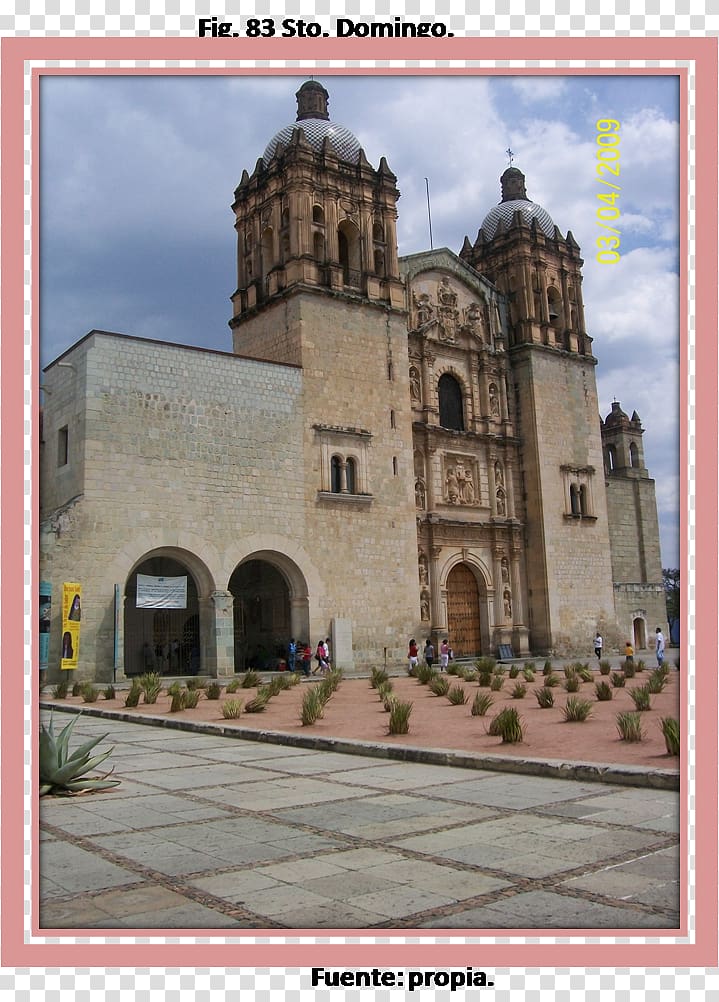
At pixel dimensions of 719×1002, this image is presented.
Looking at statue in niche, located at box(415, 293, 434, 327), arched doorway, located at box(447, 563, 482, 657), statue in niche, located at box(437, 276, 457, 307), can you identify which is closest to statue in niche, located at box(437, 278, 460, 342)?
statue in niche, located at box(437, 276, 457, 307)

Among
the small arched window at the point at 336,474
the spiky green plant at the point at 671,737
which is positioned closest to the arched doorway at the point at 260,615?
the small arched window at the point at 336,474

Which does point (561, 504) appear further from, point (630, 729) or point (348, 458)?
point (630, 729)

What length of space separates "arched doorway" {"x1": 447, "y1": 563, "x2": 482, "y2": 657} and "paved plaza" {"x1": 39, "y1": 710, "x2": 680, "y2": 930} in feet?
76.4

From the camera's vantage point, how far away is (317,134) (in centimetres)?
3123

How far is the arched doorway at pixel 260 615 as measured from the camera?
27.6 m

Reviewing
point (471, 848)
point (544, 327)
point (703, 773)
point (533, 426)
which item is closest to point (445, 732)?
point (471, 848)

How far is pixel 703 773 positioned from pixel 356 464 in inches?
988

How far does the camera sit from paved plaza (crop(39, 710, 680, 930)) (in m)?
Answer: 4.18

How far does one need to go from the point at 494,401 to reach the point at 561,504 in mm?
4870

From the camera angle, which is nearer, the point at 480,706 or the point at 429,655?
the point at 480,706

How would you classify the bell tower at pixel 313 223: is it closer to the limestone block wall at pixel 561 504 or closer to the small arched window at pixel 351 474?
the small arched window at pixel 351 474

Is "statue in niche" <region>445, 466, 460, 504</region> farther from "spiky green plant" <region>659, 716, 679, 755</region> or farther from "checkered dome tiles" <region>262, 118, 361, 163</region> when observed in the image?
"spiky green plant" <region>659, 716, 679, 755</region>

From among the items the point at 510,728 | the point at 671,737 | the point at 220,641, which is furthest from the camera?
the point at 220,641

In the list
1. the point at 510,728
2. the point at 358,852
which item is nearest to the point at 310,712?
the point at 510,728
